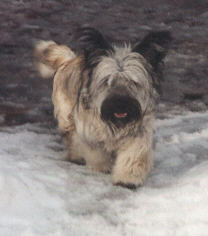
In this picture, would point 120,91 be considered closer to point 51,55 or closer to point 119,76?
point 119,76

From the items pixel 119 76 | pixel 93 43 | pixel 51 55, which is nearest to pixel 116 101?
pixel 119 76

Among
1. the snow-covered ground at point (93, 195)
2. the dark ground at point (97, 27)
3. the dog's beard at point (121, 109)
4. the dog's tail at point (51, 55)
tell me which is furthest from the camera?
the dark ground at point (97, 27)

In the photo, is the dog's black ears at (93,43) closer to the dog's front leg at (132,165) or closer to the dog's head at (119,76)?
the dog's head at (119,76)

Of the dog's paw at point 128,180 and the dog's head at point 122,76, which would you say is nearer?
the dog's head at point 122,76

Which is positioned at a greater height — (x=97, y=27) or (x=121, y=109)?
(x=121, y=109)

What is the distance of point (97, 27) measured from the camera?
1007 centimetres

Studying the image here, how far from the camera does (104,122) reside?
13.4ft

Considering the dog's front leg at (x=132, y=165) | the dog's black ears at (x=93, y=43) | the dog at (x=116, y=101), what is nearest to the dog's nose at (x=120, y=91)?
the dog at (x=116, y=101)

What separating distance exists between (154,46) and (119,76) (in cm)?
39

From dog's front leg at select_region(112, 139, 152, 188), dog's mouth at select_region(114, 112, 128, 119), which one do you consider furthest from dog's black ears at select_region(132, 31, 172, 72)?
dog's front leg at select_region(112, 139, 152, 188)

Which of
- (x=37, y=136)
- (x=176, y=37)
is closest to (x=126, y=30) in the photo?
(x=176, y=37)

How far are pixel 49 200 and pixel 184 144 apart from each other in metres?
1.93

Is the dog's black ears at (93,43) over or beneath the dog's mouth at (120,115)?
over

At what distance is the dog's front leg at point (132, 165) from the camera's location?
4.27 m
